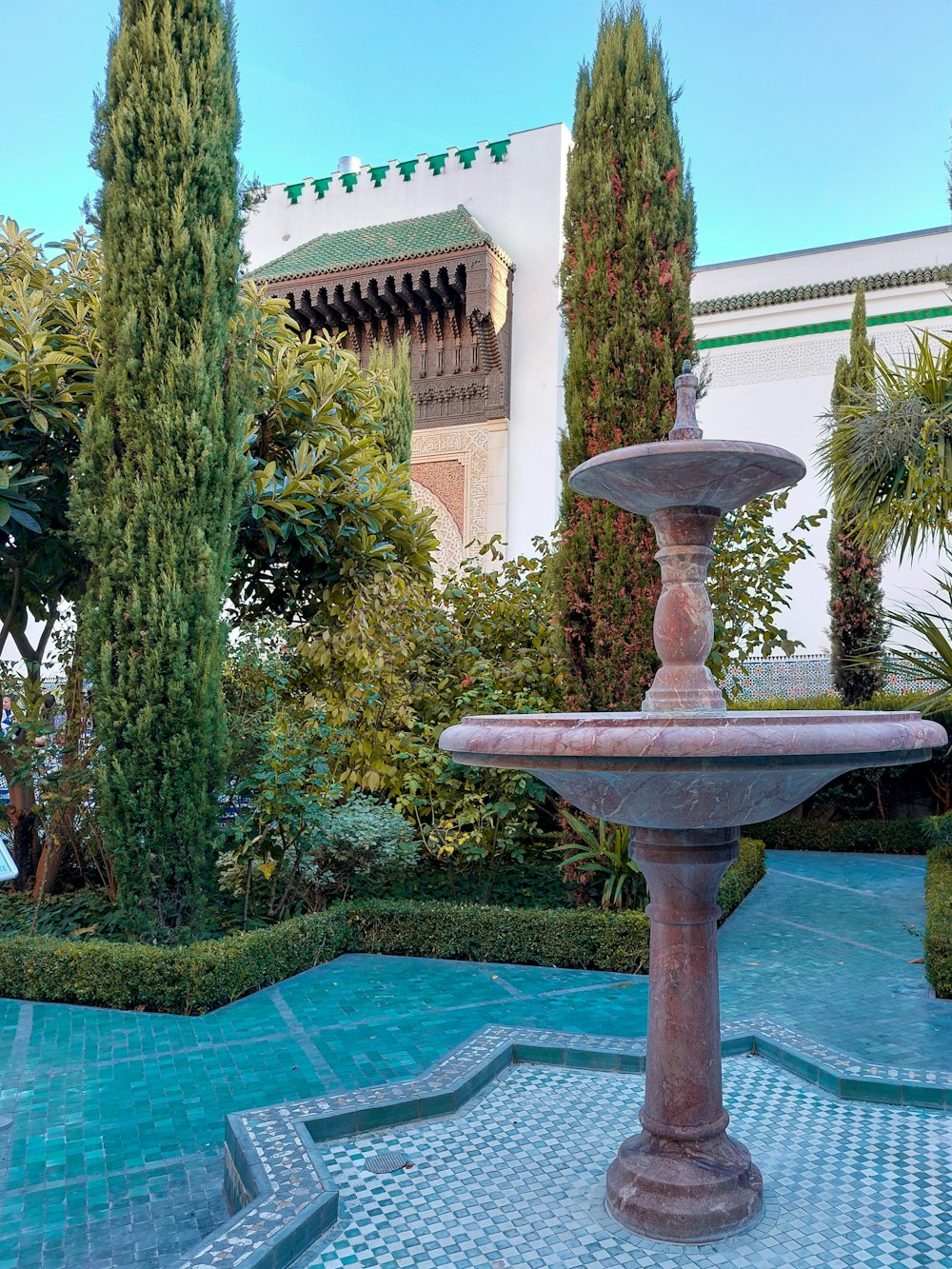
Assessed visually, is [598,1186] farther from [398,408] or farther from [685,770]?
[398,408]

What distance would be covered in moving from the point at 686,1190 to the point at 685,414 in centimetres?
208

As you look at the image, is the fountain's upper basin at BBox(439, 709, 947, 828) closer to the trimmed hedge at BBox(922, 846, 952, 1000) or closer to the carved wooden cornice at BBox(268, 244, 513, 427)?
the trimmed hedge at BBox(922, 846, 952, 1000)

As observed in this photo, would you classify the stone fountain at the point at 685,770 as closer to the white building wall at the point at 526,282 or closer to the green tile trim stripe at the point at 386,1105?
the green tile trim stripe at the point at 386,1105

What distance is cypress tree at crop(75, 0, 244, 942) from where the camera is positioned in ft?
15.5

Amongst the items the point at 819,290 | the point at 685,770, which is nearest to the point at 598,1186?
the point at 685,770

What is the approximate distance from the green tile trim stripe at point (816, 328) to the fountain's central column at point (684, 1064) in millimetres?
10362

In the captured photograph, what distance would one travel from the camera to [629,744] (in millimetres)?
2027

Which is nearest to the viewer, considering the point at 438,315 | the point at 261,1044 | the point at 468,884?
the point at 261,1044

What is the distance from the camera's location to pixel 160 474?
478cm

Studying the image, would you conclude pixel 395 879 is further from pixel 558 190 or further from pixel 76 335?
pixel 558 190

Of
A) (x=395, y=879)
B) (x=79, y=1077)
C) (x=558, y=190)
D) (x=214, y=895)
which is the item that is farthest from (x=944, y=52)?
(x=79, y=1077)

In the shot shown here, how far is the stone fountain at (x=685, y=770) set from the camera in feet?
6.84

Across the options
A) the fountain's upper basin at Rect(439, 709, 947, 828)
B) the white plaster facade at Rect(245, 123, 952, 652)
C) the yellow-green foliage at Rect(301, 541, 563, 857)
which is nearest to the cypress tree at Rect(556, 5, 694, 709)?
A: the yellow-green foliage at Rect(301, 541, 563, 857)

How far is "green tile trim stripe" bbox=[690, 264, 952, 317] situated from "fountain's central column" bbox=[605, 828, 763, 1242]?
10352mm
